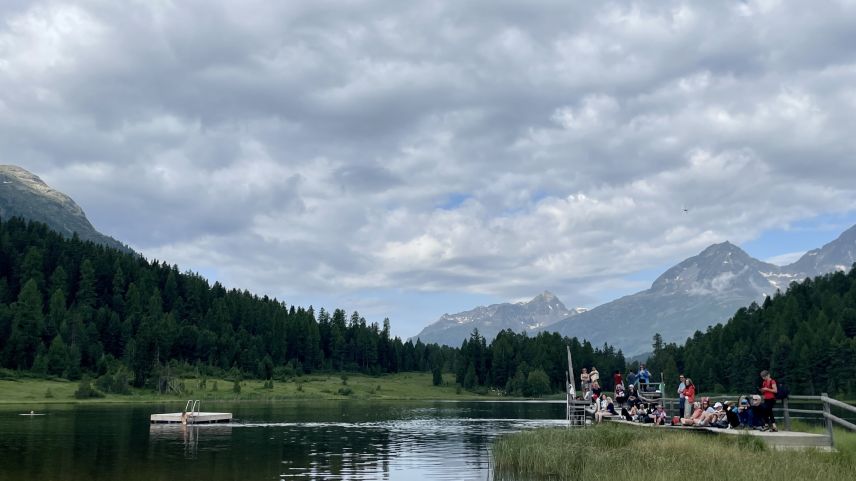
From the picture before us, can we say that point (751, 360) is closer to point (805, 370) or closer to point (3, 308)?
point (805, 370)

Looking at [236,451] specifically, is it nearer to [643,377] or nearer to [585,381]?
[585,381]

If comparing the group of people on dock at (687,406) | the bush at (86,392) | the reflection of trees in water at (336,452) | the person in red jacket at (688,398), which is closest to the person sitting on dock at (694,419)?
the group of people on dock at (687,406)

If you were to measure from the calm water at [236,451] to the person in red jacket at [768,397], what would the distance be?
15.1m

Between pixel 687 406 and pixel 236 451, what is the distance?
31.5 meters

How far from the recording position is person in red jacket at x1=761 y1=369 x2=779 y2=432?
125ft

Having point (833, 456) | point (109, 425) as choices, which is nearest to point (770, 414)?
point (833, 456)

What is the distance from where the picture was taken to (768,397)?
3831cm

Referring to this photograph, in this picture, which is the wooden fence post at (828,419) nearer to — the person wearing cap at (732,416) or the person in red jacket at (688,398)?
the person wearing cap at (732,416)

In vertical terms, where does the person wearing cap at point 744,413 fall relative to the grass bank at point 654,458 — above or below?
above

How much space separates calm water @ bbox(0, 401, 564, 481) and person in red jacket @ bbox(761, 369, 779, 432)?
1506 centimetres

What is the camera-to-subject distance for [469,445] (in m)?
59.7

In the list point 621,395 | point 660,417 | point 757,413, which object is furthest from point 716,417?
point 621,395

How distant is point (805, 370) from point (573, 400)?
136 m

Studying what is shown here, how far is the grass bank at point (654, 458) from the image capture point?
26469 millimetres
